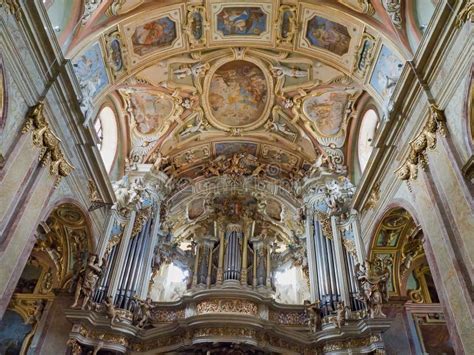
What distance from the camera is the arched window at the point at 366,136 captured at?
13266 millimetres

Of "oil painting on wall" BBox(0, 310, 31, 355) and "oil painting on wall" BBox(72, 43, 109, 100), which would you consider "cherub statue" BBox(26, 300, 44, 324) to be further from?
"oil painting on wall" BBox(72, 43, 109, 100)

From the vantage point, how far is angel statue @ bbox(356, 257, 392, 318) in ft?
33.5

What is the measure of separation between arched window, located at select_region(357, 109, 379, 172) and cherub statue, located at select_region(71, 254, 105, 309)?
897 cm

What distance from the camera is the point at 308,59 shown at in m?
13.0

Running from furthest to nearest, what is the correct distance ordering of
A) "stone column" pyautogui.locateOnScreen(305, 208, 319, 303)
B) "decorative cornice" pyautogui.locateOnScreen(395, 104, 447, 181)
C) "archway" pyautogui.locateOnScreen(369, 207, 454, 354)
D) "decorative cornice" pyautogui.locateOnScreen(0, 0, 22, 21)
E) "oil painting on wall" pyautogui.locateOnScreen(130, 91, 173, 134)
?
"oil painting on wall" pyautogui.locateOnScreen(130, 91, 173, 134), "stone column" pyautogui.locateOnScreen(305, 208, 319, 303), "archway" pyautogui.locateOnScreen(369, 207, 454, 354), "decorative cornice" pyautogui.locateOnScreen(395, 104, 447, 181), "decorative cornice" pyautogui.locateOnScreen(0, 0, 22, 21)

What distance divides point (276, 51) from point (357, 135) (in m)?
4.16

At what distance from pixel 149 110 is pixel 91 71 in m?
3.76

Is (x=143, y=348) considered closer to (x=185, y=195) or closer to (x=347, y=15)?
(x=185, y=195)

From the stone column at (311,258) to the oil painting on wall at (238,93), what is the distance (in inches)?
171

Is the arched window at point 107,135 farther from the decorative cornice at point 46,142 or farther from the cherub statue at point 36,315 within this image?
the cherub statue at point 36,315

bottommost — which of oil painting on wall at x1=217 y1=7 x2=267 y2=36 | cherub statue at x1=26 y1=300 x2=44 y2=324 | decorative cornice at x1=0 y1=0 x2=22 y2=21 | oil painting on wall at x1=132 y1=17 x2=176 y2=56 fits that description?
cherub statue at x1=26 y1=300 x2=44 y2=324

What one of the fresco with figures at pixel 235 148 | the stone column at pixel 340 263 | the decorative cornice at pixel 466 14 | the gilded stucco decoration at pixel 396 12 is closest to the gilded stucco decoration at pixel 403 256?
the stone column at pixel 340 263

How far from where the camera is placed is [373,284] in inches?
413

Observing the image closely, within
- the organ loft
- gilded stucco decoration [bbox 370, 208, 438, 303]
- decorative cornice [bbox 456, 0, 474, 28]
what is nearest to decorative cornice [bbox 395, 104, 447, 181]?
the organ loft
